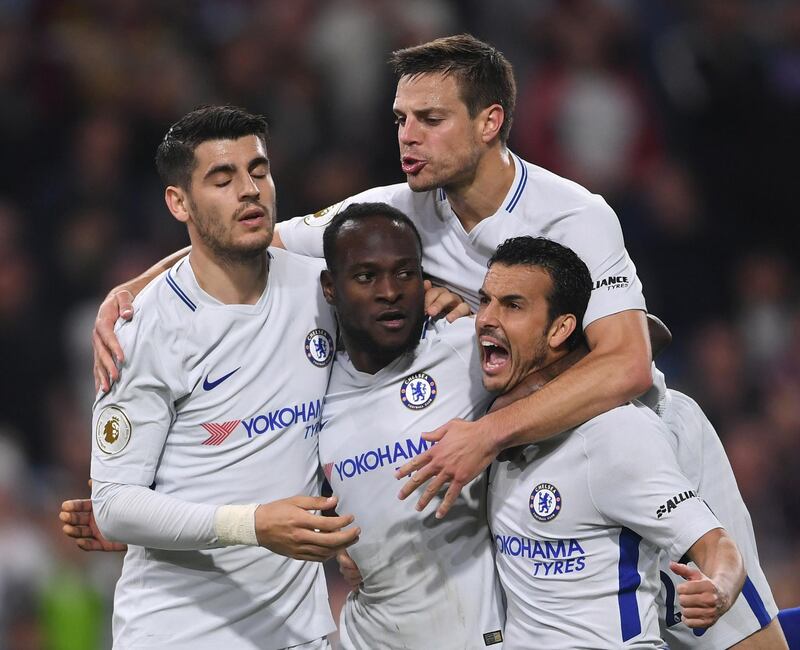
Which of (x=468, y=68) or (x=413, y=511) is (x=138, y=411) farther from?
(x=468, y=68)

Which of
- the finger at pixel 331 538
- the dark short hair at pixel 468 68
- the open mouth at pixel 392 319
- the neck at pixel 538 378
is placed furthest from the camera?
the dark short hair at pixel 468 68

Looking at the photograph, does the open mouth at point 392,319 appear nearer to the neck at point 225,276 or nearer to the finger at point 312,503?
the neck at point 225,276

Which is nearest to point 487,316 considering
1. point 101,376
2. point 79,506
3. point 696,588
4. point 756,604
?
point 696,588

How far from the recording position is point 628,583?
146 inches

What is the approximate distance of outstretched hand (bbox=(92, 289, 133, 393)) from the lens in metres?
3.91

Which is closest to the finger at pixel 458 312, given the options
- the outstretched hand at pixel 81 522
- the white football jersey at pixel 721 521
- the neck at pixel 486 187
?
the neck at pixel 486 187

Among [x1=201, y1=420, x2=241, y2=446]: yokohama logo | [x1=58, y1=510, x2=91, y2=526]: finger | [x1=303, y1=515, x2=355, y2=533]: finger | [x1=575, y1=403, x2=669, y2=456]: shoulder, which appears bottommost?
[x1=58, y1=510, x2=91, y2=526]: finger

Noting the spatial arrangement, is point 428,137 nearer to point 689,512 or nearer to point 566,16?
point 689,512

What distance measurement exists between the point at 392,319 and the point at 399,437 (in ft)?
1.17

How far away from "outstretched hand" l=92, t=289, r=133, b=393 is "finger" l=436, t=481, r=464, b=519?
3.32 ft

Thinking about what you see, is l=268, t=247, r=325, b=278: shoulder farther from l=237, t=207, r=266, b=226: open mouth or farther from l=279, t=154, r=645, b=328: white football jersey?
l=237, t=207, r=266, b=226: open mouth

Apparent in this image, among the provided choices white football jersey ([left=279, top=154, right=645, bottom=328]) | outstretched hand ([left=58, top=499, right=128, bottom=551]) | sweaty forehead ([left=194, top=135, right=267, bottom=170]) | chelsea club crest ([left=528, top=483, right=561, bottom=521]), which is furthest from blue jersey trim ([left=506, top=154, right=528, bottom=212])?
outstretched hand ([left=58, top=499, right=128, bottom=551])

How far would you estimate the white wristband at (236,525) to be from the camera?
368cm

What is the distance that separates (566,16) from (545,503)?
5.92 metres
